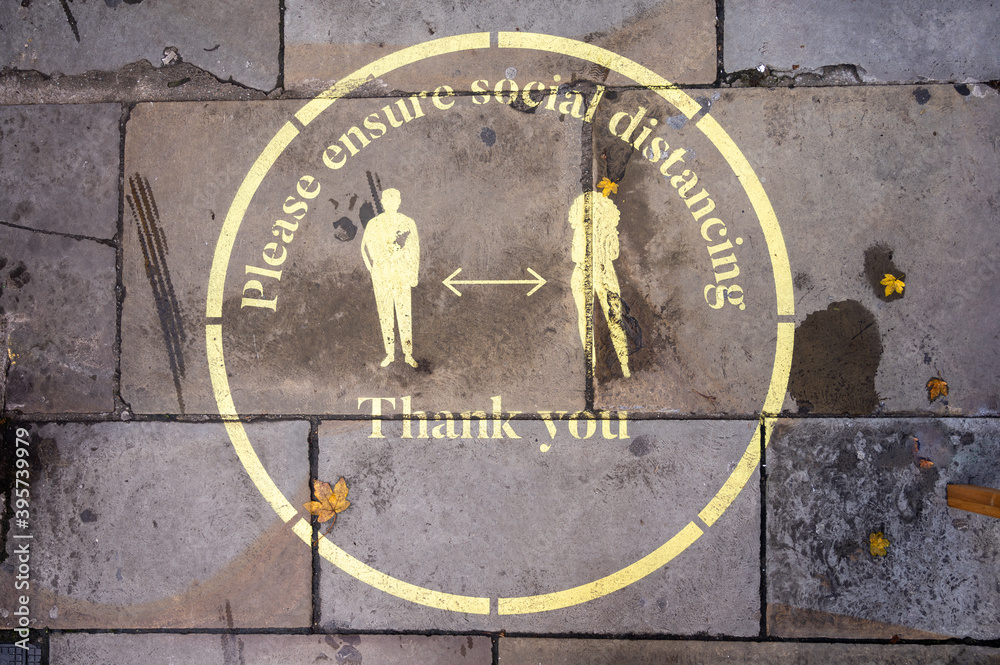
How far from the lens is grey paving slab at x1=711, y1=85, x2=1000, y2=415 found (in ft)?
12.4

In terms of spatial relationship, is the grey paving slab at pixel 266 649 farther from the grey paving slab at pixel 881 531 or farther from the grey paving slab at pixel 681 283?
the grey paving slab at pixel 881 531

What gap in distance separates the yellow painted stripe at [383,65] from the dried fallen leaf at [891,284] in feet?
10.9

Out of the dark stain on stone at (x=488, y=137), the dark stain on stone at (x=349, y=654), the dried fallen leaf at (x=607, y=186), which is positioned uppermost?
the dark stain on stone at (x=488, y=137)

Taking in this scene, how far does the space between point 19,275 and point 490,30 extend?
12.7ft

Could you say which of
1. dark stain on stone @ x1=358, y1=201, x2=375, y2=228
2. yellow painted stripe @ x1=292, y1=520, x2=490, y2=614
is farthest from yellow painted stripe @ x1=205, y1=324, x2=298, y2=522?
dark stain on stone @ x1=358, y1=201, x2=375, y2=228

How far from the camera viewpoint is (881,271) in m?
3.80

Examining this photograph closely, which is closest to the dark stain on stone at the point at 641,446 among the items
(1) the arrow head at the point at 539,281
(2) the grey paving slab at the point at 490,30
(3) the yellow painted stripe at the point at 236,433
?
(1) the arrow head at the point at 539,281

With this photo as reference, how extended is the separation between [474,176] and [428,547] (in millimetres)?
2643

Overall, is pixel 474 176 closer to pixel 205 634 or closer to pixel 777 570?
pixel 777 570

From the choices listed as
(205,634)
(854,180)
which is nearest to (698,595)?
(854,180)

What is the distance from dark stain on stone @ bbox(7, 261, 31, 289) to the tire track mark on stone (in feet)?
2.90

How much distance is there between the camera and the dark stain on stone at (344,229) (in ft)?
12.8

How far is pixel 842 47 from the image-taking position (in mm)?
3873

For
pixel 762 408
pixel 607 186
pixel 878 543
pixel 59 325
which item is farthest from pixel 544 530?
pixel 59 325
